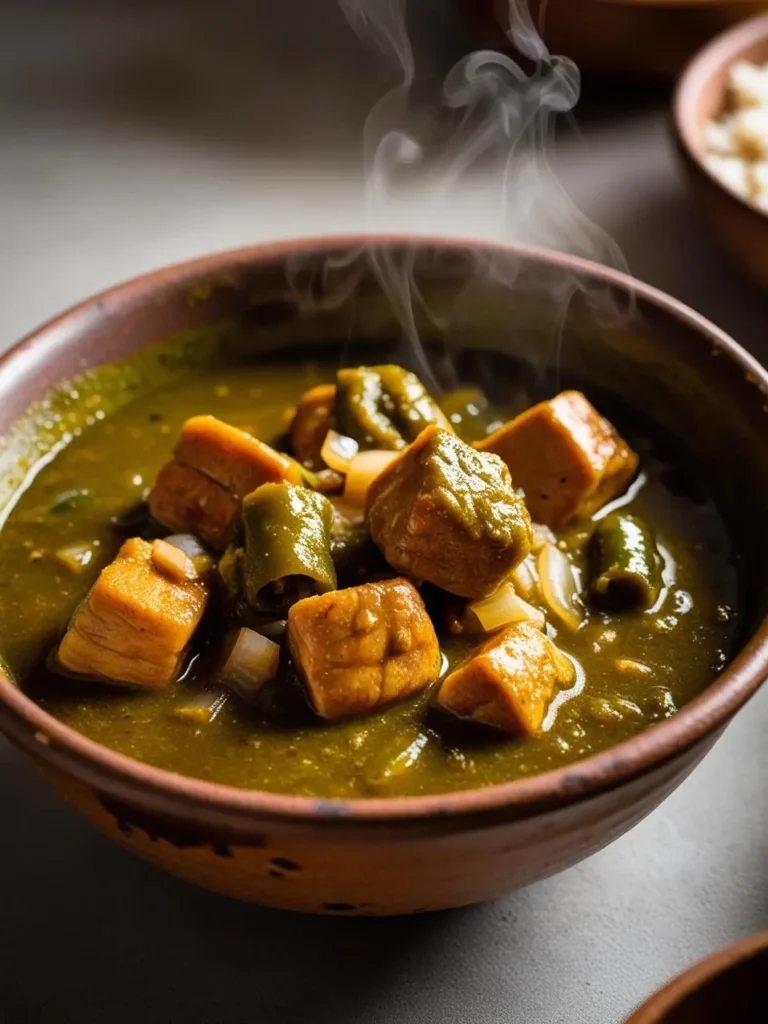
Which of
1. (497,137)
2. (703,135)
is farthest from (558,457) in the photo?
(497,137)

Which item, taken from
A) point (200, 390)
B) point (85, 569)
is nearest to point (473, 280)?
point (200, 390)

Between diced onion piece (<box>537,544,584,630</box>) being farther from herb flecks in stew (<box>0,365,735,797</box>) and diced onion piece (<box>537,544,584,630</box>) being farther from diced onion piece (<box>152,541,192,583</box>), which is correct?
diced onion piece (<box>152,541,192,583</box>)

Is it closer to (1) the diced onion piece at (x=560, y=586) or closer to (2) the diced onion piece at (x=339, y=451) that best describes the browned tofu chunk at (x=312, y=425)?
(2) the diced onion piece at (x=339, y=451)

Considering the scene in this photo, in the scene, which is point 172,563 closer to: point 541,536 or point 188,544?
point 188,544

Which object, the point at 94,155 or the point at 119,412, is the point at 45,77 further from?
the point at 119,412

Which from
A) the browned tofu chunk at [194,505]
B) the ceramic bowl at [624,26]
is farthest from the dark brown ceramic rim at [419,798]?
the ceramic bowl at [624,26]

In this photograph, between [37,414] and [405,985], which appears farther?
[37,414]

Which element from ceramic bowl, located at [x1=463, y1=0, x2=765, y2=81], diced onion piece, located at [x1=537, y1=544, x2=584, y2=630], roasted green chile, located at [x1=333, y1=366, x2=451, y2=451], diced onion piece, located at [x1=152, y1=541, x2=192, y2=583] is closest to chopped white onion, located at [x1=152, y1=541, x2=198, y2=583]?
diced onion piece, located at [x1=152, y1=541, x2=192, y2=583]
